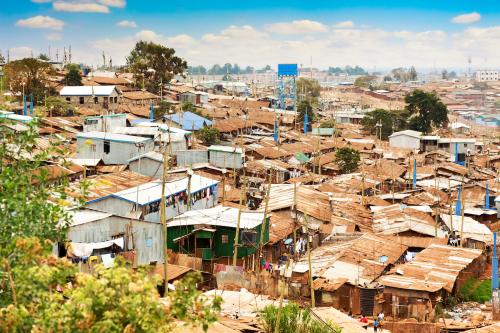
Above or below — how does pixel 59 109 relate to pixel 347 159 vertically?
above

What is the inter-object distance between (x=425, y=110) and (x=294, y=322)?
51.4m

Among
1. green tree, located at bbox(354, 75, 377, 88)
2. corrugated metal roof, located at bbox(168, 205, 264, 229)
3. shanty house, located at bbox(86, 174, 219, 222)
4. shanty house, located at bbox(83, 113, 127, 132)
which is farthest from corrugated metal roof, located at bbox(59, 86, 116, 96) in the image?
green tree, located at bbox(354, 75, 377, 88)

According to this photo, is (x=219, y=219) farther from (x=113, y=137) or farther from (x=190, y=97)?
(x=190, y=97)

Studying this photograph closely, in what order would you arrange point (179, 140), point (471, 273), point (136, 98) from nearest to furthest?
point (471, 273), point (179, 140), point (136, 98)

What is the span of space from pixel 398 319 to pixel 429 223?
9.76m

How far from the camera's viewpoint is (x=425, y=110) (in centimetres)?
6050

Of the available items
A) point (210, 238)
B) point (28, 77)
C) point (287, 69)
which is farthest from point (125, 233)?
point (287, 69)

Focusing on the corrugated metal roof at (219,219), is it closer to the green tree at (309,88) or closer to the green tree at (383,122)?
the green tree at (383,122)

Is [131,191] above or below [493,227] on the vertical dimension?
above

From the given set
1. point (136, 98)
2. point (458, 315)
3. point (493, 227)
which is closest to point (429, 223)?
point (493, 227)

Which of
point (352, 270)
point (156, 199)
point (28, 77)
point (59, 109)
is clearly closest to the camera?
point (352, 270)

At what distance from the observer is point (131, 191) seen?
21250mm

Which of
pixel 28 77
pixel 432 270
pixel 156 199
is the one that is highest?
pixel 28 77

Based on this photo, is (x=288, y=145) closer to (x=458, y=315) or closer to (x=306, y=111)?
(x=306, y=111)
